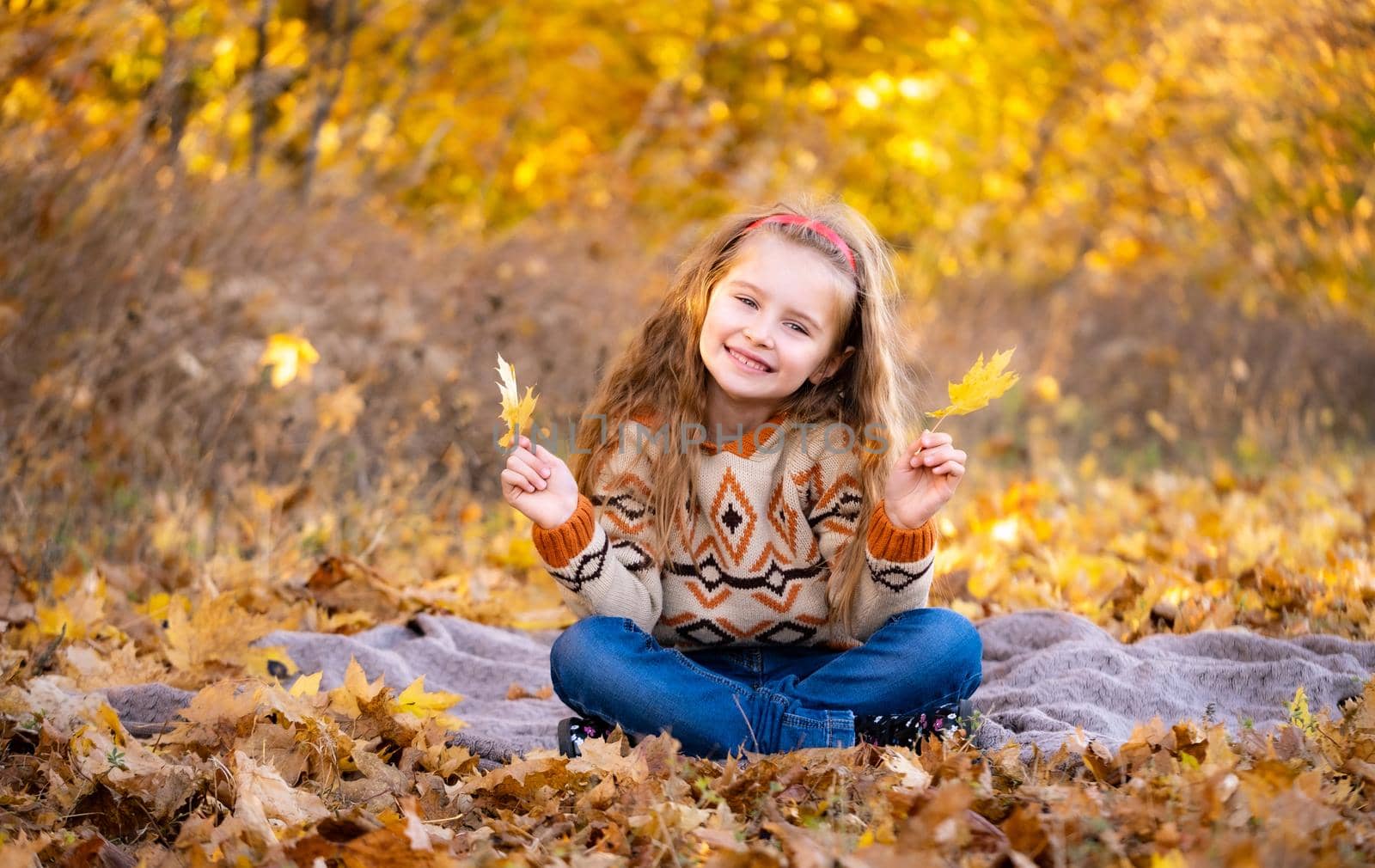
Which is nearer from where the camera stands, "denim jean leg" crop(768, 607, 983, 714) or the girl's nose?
"denim jean leg" crop(768, 607, 983, 714)

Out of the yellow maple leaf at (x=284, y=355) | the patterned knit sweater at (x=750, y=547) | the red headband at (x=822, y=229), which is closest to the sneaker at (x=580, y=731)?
the patterned knit sweater at (x=750, y=547)

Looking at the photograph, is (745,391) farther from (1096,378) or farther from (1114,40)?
(1114,40)

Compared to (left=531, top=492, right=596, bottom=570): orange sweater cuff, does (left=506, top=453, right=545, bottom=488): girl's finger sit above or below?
above

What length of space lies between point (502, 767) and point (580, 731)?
286mm

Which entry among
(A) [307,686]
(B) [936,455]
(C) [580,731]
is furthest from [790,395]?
(A) [307,686]

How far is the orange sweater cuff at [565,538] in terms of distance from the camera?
246 cm

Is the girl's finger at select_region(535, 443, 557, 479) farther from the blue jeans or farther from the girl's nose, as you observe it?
the girl's nose

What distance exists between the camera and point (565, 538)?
2.46 meters

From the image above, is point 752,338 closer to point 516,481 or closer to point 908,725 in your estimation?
point 516,481

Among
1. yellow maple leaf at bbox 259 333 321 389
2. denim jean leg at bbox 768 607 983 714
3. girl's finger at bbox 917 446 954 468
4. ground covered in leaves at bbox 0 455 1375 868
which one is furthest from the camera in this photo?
yellow maple leaf at bbox 259 333 321 389

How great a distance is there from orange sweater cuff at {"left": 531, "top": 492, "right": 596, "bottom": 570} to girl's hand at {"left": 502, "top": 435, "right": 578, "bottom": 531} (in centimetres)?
1

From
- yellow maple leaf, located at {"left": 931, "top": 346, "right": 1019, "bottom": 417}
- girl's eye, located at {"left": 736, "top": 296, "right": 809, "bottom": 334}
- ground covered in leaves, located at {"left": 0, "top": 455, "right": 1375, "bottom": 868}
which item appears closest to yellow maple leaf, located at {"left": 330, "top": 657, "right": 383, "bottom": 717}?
ground covered in leaves, located at {"left": 0, "top": 455, "right": 1375, "bottom": 868}

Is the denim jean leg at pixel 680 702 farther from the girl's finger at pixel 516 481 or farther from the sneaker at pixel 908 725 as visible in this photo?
the girl's finger at pixel 516 481

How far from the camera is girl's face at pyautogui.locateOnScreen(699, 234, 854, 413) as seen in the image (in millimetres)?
2600
